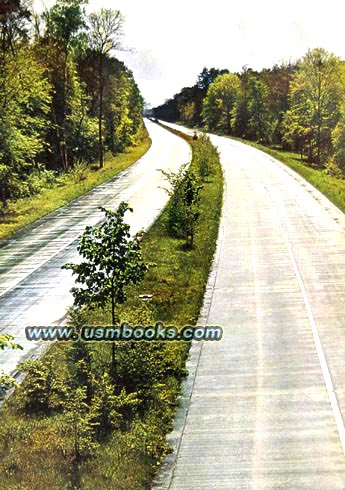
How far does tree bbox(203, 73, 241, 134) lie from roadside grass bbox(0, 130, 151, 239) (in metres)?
52.5

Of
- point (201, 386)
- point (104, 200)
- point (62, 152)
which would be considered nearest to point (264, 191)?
point (104, 200)

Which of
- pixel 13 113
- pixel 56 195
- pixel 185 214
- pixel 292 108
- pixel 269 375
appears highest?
pixel 292 108

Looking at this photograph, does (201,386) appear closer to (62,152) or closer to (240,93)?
(62,152)

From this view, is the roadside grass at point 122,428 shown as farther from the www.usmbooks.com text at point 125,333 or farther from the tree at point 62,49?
the tree at point 62,49

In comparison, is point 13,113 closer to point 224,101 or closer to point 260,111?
point 260,111

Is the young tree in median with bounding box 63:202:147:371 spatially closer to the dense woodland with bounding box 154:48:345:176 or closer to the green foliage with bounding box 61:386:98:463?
the green foliage with bounding box 61:386:98:463

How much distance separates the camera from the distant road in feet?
49.2

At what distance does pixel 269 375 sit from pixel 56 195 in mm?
26005

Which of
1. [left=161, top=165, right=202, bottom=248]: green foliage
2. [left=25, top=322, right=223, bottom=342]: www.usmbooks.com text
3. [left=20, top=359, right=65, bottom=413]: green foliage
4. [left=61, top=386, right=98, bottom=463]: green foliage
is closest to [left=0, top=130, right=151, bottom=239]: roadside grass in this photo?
[left=161, top=165, right=202, bottom=248]: green foliage

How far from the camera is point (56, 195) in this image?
1405 inches

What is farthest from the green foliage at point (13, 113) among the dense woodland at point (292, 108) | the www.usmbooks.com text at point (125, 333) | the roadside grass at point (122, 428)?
the dense woodland at point (292, 108)

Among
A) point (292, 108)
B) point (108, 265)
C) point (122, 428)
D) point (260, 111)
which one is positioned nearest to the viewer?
point (122, 428)

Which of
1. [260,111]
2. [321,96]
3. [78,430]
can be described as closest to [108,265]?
[78,430]

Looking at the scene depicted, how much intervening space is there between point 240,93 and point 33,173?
2575 inches
